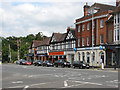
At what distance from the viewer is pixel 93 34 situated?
45531 mm

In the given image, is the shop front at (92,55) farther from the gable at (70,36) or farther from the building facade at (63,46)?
the gable at (70,36)

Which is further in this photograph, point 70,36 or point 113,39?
point 70,36

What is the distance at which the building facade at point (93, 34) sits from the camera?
42859 millimetres

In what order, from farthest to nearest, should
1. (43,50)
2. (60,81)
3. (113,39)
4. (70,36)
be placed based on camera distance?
(43,50) < (70,36) < (113,39) < (60,81)

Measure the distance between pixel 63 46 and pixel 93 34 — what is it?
1560 cm

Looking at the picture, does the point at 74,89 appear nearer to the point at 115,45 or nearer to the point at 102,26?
the point at 115,45

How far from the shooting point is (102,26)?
4350 centimetres

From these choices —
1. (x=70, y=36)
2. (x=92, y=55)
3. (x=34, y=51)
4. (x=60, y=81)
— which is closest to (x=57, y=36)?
(x=70, y=36)

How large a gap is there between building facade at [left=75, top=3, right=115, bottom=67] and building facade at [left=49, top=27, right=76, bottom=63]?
3457 mm

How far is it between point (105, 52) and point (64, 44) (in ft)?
62.7

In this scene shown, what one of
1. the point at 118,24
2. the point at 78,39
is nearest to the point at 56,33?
the point at 78,39

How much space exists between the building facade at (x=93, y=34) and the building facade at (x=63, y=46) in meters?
3.46

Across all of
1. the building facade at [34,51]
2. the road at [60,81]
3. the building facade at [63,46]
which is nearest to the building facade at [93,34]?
the building facade at [63,46]

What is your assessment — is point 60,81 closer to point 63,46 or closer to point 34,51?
point 63,46
